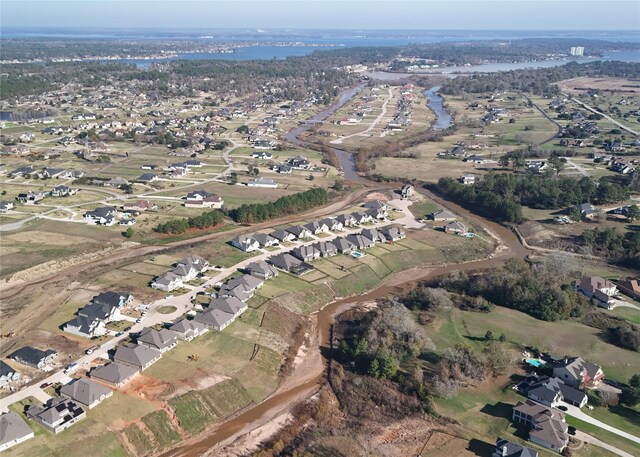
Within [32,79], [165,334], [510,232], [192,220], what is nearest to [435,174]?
[510,232]

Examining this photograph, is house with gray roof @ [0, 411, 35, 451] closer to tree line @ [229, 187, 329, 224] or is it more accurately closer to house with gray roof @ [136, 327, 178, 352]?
house with gray roof @ [136, 327, 178, 352]

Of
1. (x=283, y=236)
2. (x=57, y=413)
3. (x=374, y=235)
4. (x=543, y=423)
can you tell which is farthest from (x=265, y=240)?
(x=543, y=423)

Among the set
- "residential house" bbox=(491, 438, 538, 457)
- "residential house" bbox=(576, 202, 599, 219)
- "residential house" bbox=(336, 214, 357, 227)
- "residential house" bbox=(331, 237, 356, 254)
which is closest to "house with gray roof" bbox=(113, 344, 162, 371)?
"residential house" bbox=(491, 438, 538, 457)

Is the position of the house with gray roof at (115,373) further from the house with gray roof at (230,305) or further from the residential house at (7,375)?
the house with gray roof at (230,305)

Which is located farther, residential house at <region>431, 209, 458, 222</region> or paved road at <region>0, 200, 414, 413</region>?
residential house at <region>431, 209, 458, 222</region>

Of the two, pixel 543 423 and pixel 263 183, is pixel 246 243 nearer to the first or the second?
pixel 263 183

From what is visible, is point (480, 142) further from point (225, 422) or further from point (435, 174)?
point (225, 422)

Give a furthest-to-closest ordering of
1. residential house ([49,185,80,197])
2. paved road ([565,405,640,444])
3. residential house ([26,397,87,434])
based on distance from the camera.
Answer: residential house ([49,185,80,197]), paved road ([565,405,640,444]), residential house ([26,397,87,434])
